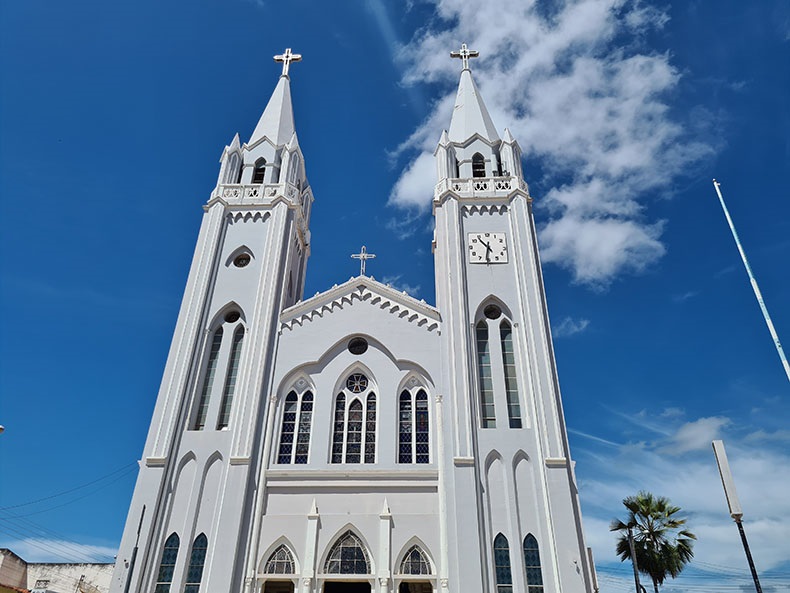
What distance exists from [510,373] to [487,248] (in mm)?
5832

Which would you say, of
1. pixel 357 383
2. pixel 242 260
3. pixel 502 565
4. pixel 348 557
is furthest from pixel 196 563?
pixel 242 260

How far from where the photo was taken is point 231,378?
23.0 meters

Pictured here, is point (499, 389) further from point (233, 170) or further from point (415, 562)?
point (233, 170)

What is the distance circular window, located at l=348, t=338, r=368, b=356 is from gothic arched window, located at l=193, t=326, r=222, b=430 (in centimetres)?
539

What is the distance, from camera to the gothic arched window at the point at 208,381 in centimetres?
2214

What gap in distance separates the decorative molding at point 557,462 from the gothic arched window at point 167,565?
1262 centimetres

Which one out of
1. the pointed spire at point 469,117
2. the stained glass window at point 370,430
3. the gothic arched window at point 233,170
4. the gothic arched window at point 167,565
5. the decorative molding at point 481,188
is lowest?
the gothic arched window at point 167,565

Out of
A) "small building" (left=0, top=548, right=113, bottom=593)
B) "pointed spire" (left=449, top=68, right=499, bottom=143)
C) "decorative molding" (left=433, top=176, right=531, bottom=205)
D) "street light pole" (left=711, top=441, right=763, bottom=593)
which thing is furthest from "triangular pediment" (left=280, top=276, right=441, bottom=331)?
"small building" (left=0, top=548, right=113, bottom=593)

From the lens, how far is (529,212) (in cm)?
2650

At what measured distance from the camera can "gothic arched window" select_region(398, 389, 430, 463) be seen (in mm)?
21109

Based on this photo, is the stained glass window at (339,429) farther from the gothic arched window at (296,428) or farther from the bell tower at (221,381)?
the bell tower at (221,381)

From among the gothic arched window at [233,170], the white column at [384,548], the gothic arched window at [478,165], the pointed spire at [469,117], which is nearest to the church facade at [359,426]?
the white column at [384,548]

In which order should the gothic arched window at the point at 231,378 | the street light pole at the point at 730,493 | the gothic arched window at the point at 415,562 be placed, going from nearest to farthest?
the street light pole at the point at 730,493
the gothic arched window at the point at 415,562
the gothic arched window at the point at 231,378

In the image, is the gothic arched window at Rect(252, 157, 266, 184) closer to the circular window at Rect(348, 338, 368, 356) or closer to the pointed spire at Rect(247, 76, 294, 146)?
the pointed spire at Rect(247, 76, 294, 146)
